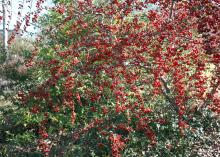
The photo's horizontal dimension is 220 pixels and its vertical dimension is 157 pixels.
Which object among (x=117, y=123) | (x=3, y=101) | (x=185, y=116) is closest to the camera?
(x=117, y=123)

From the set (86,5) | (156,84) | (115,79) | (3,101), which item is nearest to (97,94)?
(115,79)

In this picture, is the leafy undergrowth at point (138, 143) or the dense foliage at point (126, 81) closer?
the dense foliage at point (126, 81)

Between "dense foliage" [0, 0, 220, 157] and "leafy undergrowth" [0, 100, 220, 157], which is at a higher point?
"dense foliage" [0, 0, 220, 157]

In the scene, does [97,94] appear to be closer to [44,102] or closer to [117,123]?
[117,123]

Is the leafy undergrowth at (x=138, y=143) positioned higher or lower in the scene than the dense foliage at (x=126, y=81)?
lower

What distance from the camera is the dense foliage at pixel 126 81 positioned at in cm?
832

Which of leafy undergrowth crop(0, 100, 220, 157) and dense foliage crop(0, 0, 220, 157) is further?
leafy undergrowth crop(0, 100, 220, 157)

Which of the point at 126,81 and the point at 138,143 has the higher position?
the point at 126,81

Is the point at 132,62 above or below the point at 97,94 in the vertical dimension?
above

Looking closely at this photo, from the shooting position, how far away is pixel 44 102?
10.3m

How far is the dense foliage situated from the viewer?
8.32m

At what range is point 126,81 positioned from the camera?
28.5ft

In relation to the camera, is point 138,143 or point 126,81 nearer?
point 126,81

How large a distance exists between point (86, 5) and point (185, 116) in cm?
436
